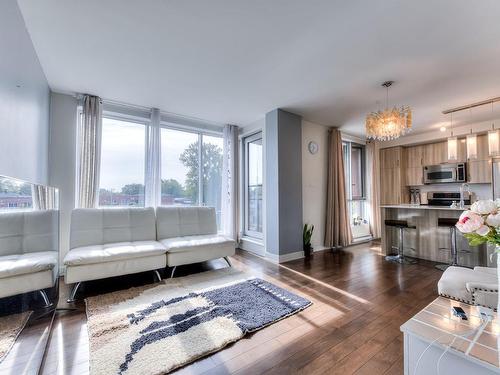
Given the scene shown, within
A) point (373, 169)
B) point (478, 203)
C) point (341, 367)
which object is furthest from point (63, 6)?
point (373, 169)

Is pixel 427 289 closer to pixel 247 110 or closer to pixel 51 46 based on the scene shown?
pixel 247 110

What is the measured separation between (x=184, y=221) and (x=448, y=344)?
10.9 feet

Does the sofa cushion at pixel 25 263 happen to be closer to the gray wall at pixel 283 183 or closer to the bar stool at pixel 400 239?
the gray wall at pixel 283 183

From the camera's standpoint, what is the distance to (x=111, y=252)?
8.54 ft

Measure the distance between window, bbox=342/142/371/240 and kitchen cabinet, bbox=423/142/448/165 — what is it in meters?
1.31

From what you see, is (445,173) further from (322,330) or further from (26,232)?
(26,232)

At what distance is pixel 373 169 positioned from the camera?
18.8 feet

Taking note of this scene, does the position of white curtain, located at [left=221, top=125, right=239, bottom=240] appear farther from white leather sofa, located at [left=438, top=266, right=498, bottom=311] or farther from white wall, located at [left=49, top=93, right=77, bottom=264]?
white leather sofa, located at [left=438, top=266, right=498, bottom=311]

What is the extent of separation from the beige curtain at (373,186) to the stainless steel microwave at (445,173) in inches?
39.2

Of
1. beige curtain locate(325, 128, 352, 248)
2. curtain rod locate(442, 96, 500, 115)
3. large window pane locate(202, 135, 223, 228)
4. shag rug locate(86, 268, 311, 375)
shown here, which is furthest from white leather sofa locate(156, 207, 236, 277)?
curtain rod locate(442, 96, 500, 115)

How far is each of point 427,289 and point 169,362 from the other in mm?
2913

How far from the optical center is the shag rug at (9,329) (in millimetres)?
1221

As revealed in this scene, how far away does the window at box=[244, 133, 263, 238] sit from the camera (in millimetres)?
4562

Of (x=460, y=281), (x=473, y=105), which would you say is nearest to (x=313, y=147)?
(x=473, y=105)
